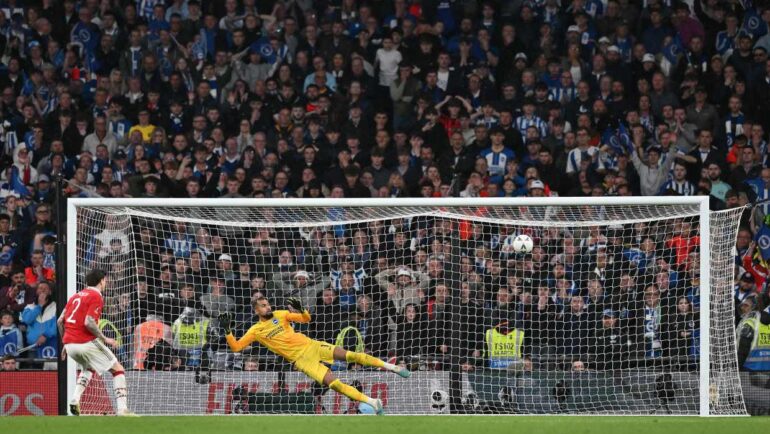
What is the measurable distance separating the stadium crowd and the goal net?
0.12 feet

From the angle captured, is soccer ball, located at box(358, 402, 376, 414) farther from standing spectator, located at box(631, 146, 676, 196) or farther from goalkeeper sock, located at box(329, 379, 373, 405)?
standing spectator, located at box(631, 146, 676, 196)

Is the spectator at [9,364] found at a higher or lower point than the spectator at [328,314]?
lower

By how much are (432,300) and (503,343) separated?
893 millimetres

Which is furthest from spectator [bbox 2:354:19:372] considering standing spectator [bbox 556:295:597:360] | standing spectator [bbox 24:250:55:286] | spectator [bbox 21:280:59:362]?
standing spectator [bbox 556:295:597:360]

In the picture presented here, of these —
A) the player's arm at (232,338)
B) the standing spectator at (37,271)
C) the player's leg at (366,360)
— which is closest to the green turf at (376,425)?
the player's leg at (366,360)

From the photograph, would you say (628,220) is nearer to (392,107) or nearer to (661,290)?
(661,290)

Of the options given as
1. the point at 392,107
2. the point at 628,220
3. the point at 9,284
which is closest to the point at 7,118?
the point at 9,284

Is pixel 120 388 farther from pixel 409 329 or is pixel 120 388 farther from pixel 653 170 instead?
pixel 653 170

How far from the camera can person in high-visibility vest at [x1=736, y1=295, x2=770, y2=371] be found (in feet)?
47.8

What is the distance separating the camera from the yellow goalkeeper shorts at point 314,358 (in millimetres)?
13430

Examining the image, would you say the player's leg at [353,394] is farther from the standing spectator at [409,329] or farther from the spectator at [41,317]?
the spectator at [41,317]

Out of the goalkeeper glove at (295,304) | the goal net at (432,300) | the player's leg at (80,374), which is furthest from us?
the goal net at (432,300)

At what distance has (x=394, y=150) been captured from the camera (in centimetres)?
1708

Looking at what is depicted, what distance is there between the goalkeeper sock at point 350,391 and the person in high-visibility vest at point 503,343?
1573mm
